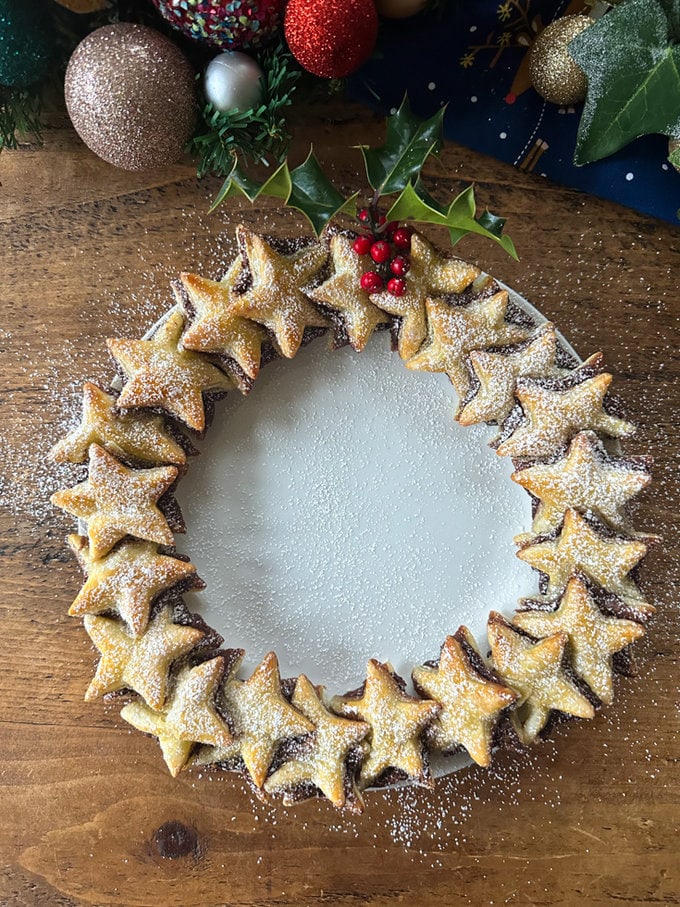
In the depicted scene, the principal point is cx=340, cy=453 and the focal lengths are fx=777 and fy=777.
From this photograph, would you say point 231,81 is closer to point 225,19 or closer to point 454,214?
point 225,19

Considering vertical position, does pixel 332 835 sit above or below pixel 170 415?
below

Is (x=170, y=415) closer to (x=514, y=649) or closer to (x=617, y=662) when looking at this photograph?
(x=514, y=649)

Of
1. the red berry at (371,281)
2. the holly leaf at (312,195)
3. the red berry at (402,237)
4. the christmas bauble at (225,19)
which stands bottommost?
the red berry at (371,281)

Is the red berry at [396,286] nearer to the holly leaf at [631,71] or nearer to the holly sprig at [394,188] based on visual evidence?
the holly sprig at [394,188]

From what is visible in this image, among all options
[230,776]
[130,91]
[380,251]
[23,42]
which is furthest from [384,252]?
[230,776]

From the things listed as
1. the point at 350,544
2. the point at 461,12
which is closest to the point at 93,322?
the point at 350,544

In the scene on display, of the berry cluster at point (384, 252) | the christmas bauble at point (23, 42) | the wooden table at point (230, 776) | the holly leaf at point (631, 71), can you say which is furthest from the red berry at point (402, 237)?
the christmas bauble at point (23, 42)

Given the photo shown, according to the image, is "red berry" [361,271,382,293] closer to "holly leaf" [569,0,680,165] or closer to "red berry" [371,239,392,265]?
"red berry" [371,239,392,265]
